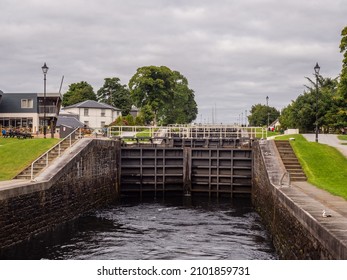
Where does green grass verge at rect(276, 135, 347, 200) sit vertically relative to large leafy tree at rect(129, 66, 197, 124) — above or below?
below

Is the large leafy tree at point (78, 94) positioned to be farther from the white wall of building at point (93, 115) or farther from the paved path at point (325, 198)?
the paved path at point (325, 198)

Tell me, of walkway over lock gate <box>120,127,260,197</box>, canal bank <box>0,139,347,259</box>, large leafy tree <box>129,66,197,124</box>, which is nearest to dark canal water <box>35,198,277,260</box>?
canal bank <box>0,139,347,259</box>

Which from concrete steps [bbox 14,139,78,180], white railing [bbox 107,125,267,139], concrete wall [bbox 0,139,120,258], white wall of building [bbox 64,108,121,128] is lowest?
concrete wall [bbox 0,139,120,258]

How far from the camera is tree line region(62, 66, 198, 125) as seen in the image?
80.2m

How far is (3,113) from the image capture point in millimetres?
54000

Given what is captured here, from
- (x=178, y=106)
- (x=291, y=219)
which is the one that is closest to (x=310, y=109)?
(x=291, y=219)

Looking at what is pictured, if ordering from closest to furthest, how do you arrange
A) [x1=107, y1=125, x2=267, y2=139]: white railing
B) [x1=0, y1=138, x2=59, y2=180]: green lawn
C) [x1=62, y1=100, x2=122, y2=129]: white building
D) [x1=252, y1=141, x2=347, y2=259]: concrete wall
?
[x1=252, y1=141, x2=347, y2=259]: concrete wall
[x1=0, y1=138, x2=59, y2=180]: green lawn
[x1=107, y1=125, x2=267, y2=139]: white railing
[x1=62, y1=100, x2=122, y2=129]: white building

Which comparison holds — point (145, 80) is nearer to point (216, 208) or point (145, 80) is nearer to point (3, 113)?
→ point (3, 113)

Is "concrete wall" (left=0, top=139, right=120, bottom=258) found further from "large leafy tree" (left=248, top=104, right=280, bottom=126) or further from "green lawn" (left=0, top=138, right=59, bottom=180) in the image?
"large leafy tree" (left=248, top=104, right=280, bottom=126)

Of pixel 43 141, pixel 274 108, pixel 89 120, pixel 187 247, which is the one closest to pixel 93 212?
pixel 43 141

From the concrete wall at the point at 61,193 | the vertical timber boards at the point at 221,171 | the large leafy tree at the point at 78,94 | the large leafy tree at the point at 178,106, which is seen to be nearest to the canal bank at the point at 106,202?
the concrete wall at the point at 61,193

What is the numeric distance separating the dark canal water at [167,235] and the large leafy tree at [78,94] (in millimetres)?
81183

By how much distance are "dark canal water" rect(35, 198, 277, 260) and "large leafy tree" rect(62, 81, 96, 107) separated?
81.2 metres

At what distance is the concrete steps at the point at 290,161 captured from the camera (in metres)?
23.0
